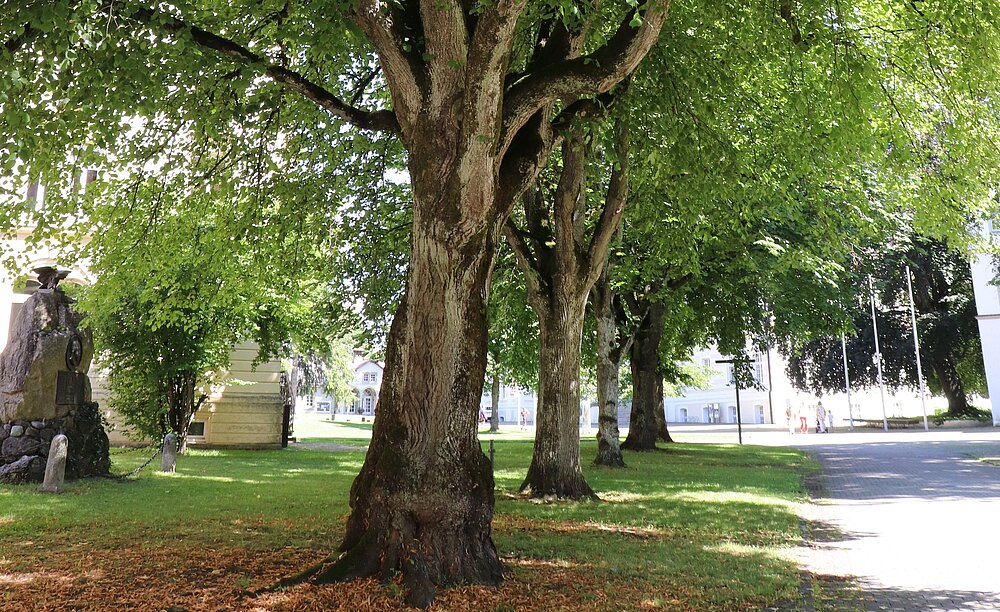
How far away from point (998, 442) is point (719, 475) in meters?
17.5

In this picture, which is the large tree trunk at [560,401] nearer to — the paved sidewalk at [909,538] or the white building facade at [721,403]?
the paved sidewalk at [909,538]

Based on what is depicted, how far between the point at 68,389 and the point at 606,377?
38.0 ft

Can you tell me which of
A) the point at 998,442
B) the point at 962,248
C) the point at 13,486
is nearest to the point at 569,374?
the point at 962,248

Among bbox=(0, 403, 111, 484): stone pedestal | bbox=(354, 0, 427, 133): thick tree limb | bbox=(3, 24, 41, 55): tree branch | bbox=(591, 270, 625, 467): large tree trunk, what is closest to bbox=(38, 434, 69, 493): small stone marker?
bbox=(0, 403, 111, 484): stone pedestal

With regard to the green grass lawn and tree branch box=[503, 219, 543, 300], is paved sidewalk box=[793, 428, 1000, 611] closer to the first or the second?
the green grass lawn

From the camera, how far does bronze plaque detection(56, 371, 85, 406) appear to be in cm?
1336

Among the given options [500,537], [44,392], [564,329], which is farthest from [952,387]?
[44,392]

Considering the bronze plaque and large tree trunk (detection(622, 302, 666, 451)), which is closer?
the bronze plaque

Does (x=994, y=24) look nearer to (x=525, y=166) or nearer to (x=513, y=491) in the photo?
(x=525, y=166)

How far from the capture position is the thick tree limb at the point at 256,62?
6570mm

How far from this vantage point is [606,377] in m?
17.1

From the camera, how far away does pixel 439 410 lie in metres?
6.22

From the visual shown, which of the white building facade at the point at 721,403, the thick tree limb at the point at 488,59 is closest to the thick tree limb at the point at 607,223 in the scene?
the thick tree limb at the point at 488,59

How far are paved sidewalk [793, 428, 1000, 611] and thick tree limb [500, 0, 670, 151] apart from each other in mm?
4980
